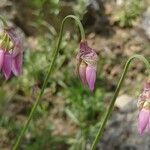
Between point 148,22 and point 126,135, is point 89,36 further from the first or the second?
point 126,135

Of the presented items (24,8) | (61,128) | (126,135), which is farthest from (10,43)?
(24,8)

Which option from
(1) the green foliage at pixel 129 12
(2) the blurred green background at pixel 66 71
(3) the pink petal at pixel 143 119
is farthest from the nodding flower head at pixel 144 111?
(1) the green foliage at pixel 129 12

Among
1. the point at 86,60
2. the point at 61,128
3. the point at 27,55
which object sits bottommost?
the point at 61,128

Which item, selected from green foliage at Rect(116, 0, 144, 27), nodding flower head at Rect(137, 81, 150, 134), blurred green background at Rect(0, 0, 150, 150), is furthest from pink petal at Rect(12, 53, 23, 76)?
green foliage at Rect(116, 0, 144, 27)

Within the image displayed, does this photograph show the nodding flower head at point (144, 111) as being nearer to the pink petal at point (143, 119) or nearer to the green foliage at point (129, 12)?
the pink petal at point (143, 119)

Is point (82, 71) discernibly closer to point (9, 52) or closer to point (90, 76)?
point (90, 76)

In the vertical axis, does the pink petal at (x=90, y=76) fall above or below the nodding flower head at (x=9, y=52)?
below
